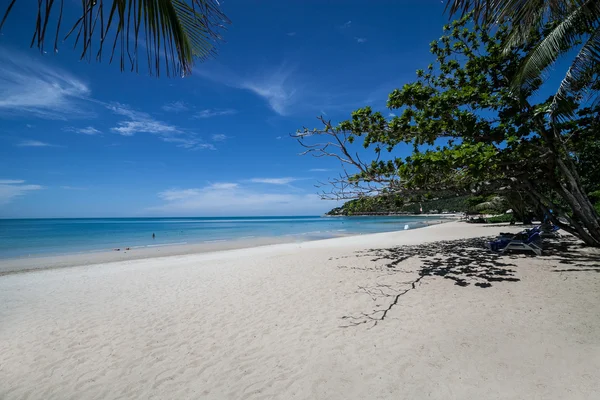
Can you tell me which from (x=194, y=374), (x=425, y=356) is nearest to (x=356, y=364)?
(x=425, y=356)

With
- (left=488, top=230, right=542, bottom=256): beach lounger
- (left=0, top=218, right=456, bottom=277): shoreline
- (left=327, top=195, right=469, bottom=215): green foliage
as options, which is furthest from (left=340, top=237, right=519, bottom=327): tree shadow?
(left=0, top=218, right=456, bottom=277): shoreline

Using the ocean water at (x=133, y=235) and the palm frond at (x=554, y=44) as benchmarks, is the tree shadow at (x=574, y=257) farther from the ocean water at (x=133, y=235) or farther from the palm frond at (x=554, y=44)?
the ocean water at (x=133, y=235)

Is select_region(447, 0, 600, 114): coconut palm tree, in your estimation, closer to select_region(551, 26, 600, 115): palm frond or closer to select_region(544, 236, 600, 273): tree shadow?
select_region(551, 26, 600, 115): palm frond

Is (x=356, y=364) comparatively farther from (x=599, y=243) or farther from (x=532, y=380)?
(x=599, y=243)

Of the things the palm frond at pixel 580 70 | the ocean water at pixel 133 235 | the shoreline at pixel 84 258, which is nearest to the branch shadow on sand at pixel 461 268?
the palm frond at pixel 580 70

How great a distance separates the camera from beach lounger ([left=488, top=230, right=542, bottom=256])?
9.46 metres

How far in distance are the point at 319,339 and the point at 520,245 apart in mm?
9610

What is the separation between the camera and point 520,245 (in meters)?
9.73

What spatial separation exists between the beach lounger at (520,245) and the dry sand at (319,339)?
1.98 metres

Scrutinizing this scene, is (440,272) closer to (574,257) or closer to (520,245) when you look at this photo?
(520,245)

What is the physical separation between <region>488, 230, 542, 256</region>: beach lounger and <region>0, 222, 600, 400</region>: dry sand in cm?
198

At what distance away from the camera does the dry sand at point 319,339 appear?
3035 millimetres

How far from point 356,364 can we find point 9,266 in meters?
18.3

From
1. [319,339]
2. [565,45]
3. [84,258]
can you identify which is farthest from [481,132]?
[84,258]
